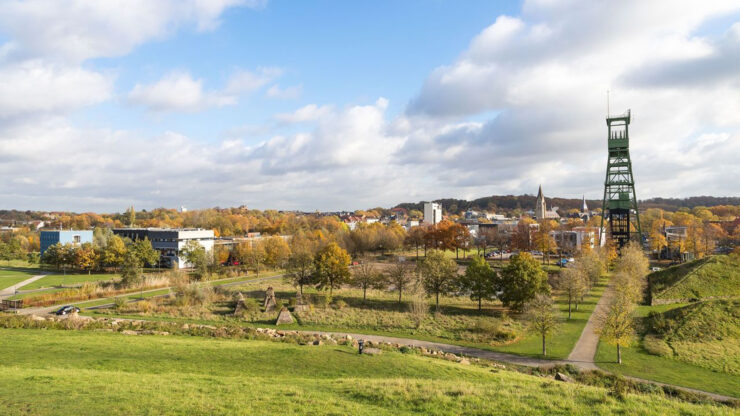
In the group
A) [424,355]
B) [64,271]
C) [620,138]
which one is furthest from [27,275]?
[620,138]

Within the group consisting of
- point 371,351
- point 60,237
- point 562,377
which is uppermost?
point 60,237

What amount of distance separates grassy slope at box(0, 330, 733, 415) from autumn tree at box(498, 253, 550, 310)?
17559 mm

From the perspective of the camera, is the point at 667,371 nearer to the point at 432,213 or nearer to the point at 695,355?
the point at 695,355

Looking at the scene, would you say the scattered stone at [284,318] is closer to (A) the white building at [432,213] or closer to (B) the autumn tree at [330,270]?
(B) the autumn tree at [330,270]

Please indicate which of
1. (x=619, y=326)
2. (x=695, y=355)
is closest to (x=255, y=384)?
(x=619, y=326)

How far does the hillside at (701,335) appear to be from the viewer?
915 inches

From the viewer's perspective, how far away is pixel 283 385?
45.9 ft

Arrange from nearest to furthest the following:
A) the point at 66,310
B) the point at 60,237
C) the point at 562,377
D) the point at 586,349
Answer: the point at 562,377 < the point at 586,349 < the point at 66,310 < the point at 60,237

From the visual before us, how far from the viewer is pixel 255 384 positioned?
1400 centimetres

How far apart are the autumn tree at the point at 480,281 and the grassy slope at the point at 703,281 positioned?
16.5 meters

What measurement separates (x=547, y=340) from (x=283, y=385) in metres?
21.3

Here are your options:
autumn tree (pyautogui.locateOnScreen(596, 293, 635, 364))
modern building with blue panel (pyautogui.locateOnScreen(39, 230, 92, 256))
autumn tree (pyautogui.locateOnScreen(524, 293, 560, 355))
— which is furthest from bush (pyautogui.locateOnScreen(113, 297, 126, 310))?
modern building with blue panel (pyautogui.locateOnScreen(39, 230, 92, 256))

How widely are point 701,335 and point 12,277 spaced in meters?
79.9

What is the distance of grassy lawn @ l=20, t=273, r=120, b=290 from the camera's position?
48.1m
